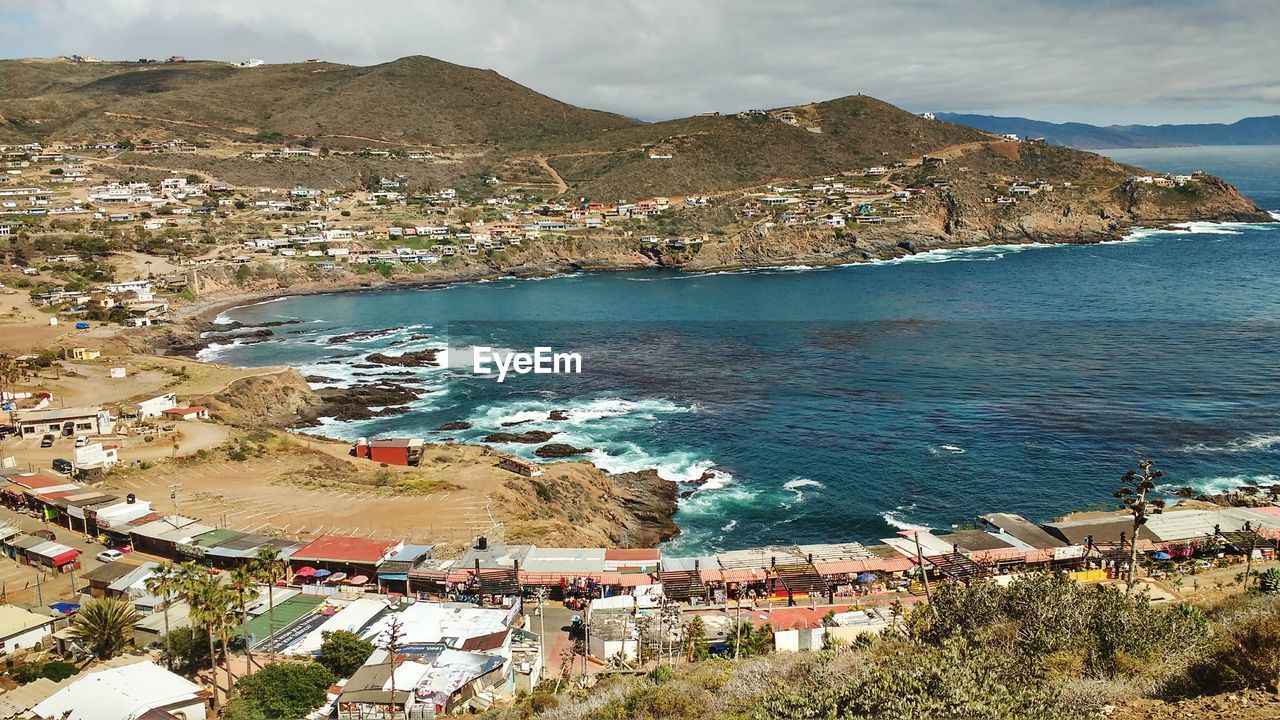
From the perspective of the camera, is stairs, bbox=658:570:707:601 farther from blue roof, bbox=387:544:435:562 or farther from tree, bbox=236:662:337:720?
tree, bbox=236:662:337:720

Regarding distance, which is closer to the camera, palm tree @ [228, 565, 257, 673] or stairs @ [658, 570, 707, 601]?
palm tree @ [228, 565, 257, 673]

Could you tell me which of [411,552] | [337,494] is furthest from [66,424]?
[411,552]

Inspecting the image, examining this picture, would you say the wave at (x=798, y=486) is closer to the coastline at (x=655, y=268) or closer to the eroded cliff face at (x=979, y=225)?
the coastline at (x=655, y=268)

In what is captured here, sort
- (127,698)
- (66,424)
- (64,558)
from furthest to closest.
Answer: (66,424) → (64,558) → (127,698)

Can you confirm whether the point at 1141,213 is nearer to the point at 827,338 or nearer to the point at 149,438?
the point at 827,338

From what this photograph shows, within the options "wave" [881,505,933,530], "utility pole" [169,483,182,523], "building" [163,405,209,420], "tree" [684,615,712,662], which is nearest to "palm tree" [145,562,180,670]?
"utility pole" [169,483,182,523]

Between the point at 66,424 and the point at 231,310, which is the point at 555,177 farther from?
the point at 66,424

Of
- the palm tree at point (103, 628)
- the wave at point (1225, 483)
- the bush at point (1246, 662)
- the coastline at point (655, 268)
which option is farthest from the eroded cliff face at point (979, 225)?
the bush at point (1246, 662)
